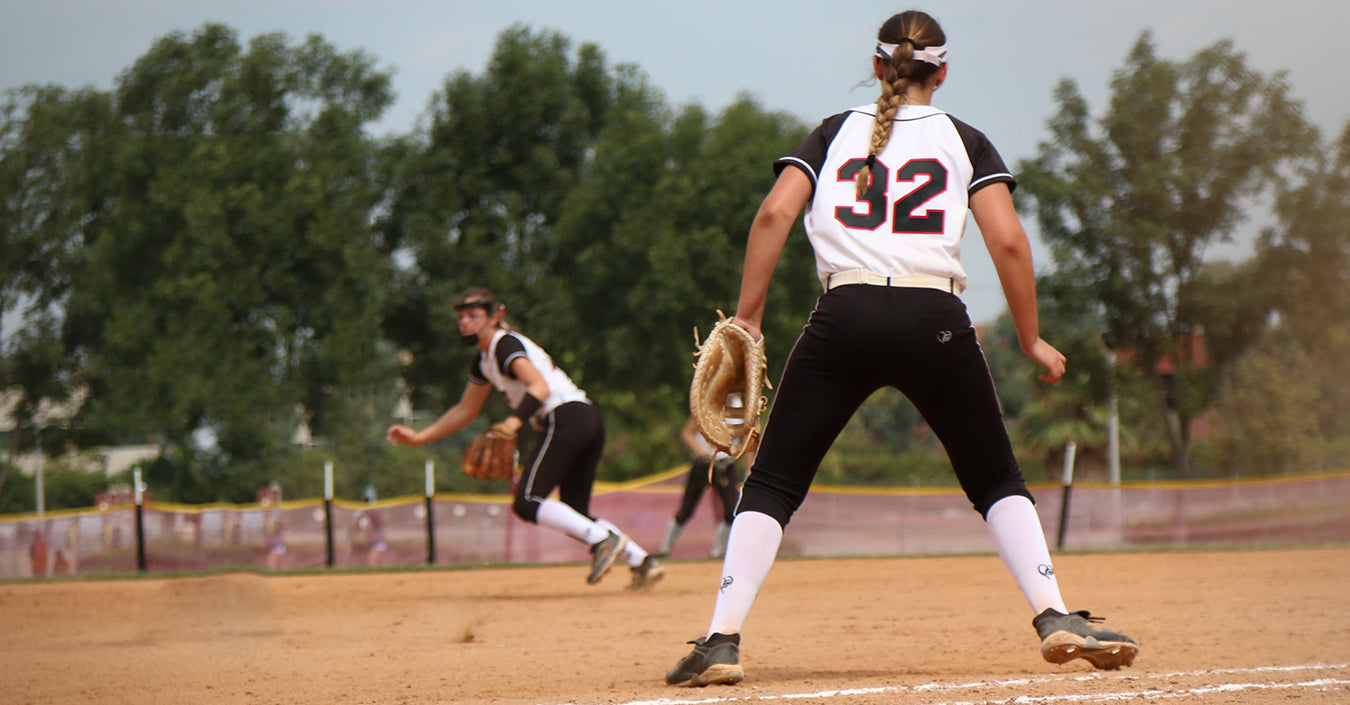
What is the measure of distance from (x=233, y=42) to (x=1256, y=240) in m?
23.6

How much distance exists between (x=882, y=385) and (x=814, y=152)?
30.0 inches

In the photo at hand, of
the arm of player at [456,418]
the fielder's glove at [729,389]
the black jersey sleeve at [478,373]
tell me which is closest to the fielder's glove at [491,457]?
the arm of player at [456,418]

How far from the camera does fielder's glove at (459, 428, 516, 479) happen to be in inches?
332

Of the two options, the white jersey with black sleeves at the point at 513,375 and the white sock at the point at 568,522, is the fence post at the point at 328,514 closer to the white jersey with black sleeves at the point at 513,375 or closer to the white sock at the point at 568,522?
the white jersey with black sleeves at the point at 513,375

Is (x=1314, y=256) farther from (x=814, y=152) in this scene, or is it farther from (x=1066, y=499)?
(x=814, y=152)

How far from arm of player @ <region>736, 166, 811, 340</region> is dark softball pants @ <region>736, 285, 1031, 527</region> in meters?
0.20

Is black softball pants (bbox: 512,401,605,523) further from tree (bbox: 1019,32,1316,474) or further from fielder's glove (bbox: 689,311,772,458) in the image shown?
tree (bbox: 1019,32,1316,474)

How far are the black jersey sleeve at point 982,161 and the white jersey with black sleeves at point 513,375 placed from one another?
185 inches

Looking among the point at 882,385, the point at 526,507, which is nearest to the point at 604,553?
the point at 526,507

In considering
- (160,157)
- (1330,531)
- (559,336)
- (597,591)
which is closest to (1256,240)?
(1330,531)

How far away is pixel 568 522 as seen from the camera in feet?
26.3

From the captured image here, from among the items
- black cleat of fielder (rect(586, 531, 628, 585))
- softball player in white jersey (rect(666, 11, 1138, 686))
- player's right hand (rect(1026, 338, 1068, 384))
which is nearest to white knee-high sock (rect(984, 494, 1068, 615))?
softball player in white jersey (rect(666, 11, 1138, 686))

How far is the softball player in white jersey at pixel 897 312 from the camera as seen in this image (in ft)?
11.9

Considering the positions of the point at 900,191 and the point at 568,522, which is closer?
the point at 900,191
